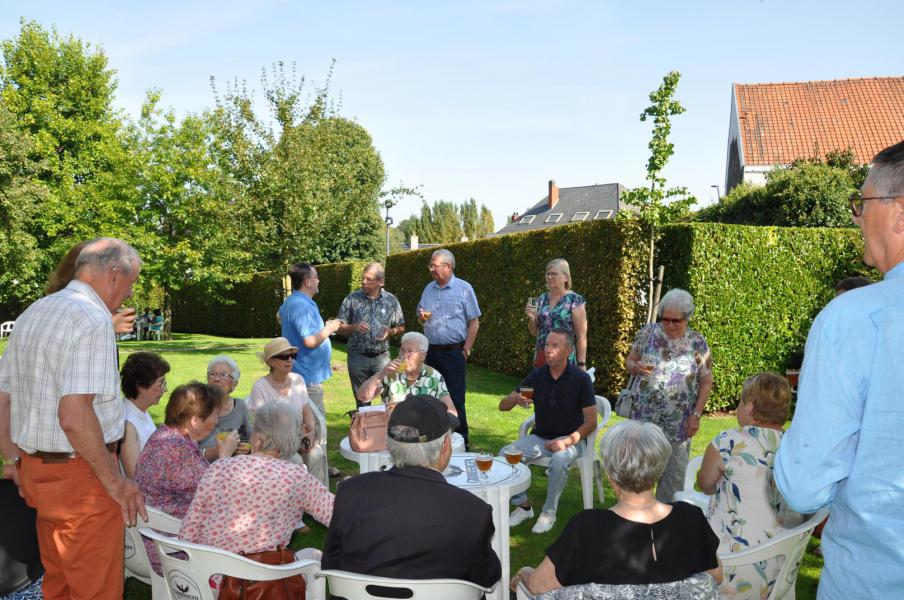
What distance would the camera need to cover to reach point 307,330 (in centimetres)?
550

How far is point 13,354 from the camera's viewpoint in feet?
8.48

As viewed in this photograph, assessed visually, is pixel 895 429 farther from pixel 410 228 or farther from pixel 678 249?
pixel 410 228

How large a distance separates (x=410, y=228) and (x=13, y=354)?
3281 inches

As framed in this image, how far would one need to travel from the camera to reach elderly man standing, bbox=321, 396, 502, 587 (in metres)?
2.17

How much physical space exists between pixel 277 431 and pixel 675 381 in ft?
9.81

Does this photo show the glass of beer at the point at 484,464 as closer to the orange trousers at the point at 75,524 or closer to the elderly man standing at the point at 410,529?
the elderly man standing at the point at 410,529

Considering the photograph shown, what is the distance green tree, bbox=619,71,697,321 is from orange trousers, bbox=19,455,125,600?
7.29 metres

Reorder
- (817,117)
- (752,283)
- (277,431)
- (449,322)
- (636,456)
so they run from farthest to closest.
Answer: (817,117) → (752,283) → (449,322) → (277,431) → (636,456)

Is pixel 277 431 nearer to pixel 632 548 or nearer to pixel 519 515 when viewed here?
pixel 632 548

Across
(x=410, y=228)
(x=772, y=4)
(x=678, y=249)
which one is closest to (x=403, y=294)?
(x=678, y=249)

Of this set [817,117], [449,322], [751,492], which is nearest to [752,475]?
[751,492]

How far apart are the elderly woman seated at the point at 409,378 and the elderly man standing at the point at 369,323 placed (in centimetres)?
125

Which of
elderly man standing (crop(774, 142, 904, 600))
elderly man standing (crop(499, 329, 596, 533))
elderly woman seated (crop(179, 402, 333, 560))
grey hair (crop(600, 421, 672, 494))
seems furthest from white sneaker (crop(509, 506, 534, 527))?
elderly man standing (crop(774, 142, 904, 600))

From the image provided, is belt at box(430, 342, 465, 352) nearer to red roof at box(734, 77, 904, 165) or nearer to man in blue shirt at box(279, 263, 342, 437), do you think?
man in blue shirt at box(279, 263, 342, 437)
